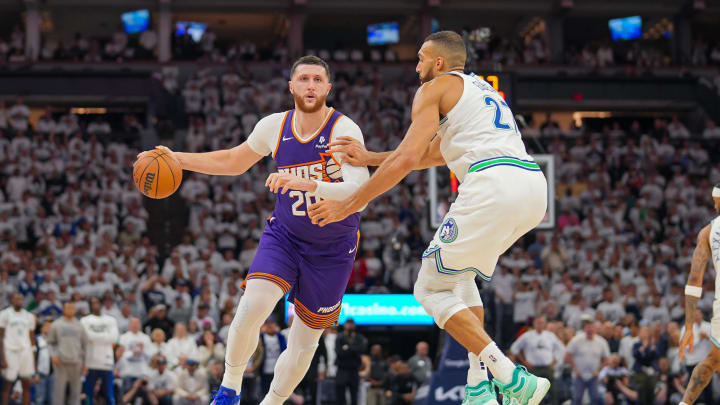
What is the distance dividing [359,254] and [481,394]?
1490cm

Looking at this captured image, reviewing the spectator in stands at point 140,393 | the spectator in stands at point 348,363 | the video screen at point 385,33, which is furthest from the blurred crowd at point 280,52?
the spectator in stands at point 348,363

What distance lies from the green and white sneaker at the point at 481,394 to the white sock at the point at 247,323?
1.57 m

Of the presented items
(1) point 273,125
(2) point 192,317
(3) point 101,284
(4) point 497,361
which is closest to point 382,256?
(2) point 192,317

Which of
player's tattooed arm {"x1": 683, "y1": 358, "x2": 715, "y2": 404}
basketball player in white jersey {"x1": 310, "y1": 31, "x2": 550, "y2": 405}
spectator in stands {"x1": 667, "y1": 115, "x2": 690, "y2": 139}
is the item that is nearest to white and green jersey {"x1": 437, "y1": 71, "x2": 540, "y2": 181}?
basketball player in white jersey {"x1": 310, "y1": 31, "x2": 550, "y2": 405}

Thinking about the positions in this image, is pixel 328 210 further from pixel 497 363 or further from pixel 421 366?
pixel 421 366

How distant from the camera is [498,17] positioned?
33.8 metres

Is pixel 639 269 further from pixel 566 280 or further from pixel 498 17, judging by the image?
pixel 498 17

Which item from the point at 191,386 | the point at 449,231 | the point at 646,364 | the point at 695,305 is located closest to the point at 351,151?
the point at 449,231

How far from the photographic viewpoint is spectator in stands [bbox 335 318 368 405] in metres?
15.5

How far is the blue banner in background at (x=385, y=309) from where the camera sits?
704 inches

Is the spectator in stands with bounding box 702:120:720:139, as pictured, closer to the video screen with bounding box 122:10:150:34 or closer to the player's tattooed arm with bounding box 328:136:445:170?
the video screen with bounding box 122:10:150:34

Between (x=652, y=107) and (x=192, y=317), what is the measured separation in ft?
64.7

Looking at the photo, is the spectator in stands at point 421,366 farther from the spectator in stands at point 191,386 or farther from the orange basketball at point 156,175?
the orange basketball at point 156,175

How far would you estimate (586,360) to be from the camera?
15.7 m
